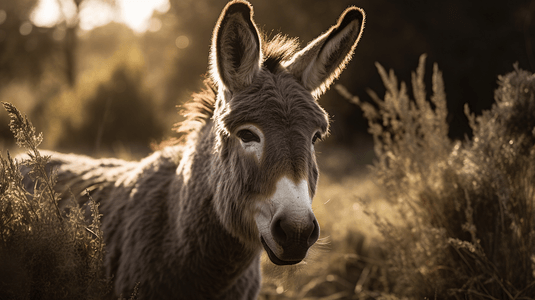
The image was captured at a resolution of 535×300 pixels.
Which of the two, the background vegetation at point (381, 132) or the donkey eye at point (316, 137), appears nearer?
the donkey eye at point (316, 137)

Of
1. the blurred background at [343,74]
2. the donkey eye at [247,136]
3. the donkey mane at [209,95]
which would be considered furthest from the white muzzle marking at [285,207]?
the blurred background at [343,74]

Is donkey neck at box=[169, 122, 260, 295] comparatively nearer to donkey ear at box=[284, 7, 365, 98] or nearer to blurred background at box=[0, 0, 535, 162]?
donkey ear at box=[284, 7, 365, 98]

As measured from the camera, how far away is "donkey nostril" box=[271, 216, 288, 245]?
5.16 ft

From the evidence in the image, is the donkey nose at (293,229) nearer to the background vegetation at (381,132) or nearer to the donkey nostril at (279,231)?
the donkey nostril at (279,231)

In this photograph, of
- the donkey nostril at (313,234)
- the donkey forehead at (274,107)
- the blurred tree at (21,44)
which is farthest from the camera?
the blurred tree at (21,44)

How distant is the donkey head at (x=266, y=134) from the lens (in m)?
1.61

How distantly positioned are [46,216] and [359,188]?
5.61 metres

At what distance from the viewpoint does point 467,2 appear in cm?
1017

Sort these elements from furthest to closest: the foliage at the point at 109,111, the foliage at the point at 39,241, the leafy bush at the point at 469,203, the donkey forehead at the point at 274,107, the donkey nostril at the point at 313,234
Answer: the foliage at the point at 109,111
the leafy bush at the point at 469,203
the donkey forehead at the point at 274,107
the donkey nostril at the point at 313,234
the foliage at the point at 39,241

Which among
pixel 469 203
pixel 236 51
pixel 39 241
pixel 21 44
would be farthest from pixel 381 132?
pixel 21 44

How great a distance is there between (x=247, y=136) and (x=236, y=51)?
52 cm

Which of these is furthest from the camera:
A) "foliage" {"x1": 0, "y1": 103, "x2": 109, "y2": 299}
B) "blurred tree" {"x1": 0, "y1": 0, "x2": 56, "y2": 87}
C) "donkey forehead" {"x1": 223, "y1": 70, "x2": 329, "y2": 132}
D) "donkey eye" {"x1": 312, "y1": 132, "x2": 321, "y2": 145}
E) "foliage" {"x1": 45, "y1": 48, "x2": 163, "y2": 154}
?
"blurred tree" {"x1": 0, "y1": 0, "x2": 56, "y2": 87}

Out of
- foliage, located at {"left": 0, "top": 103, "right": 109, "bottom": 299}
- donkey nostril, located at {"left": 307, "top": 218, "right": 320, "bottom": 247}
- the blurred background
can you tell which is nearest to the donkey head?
donkey nostril, located at {"left": 307, "top": 218, "right": 320, "bottom": 247}

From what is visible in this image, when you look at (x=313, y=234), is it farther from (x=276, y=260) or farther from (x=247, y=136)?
(x=247, y=136)
